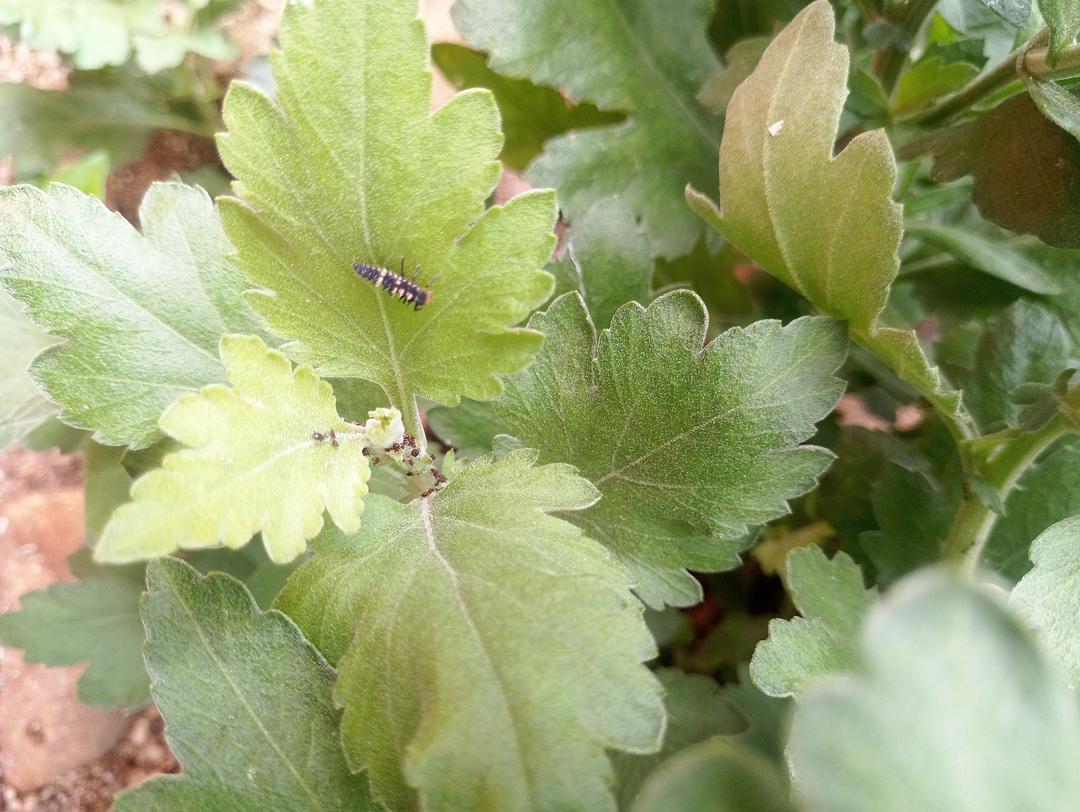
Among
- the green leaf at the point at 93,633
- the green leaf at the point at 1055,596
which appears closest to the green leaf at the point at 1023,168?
the green leaf at the point at 1055,596

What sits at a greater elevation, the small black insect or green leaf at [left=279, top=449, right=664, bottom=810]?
the small black insect

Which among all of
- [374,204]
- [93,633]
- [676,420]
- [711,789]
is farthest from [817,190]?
[93,633]

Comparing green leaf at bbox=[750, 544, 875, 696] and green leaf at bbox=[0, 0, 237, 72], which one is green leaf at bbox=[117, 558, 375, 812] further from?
green leaf at bbox=[0, 0, 237, 72]

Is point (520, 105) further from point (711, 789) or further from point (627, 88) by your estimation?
point (711, 789)

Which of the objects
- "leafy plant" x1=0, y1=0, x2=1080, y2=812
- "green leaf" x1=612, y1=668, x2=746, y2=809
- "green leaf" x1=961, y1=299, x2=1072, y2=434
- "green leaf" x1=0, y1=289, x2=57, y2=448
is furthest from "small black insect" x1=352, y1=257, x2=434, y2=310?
"green leaf" x1=961, y1=299, x2=1072, y2=434

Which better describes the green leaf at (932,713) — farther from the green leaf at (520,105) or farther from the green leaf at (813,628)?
the green leaf at (520,105)
